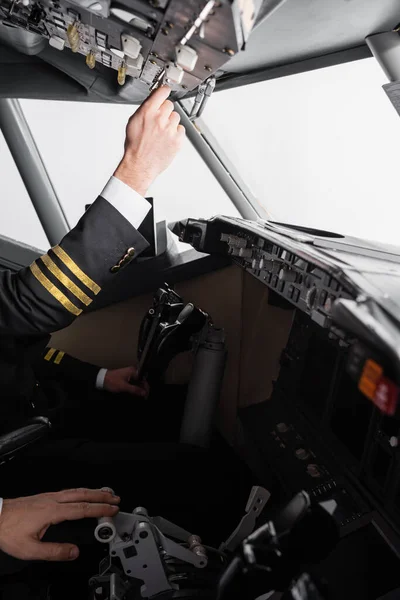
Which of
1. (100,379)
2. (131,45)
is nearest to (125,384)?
(100,379)

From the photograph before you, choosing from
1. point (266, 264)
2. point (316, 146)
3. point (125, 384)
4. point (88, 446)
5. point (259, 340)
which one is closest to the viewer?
point (266, 264)

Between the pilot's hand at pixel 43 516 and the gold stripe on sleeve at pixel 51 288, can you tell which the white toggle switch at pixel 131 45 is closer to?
the gold stripe on sleeve at pixel 51 288

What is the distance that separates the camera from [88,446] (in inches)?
63.7

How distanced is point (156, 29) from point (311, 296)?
634 millimetres

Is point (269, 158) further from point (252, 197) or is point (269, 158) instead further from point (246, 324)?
point (246, 324)

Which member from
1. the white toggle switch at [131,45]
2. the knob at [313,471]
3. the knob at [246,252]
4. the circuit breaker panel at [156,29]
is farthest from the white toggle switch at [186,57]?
the knob at [313,471]

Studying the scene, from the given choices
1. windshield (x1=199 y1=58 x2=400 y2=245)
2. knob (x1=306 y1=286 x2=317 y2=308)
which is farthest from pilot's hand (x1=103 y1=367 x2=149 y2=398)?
windshield (x1=199 y1=58 x2=400 y2=245)

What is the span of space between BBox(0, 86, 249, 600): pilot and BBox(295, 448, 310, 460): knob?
210mm

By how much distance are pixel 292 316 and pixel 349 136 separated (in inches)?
73.9

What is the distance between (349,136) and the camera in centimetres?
335

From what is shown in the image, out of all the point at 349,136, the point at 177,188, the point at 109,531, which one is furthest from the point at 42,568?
the point at 177,188

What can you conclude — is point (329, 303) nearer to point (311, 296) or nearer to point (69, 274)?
point (311, 296)

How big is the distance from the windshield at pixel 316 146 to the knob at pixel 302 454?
5.64ft

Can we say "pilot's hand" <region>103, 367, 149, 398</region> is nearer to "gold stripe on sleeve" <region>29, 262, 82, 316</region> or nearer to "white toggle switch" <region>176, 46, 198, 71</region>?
"gold stripe on sleeve" <region>29, 262, 82, 316</region>
